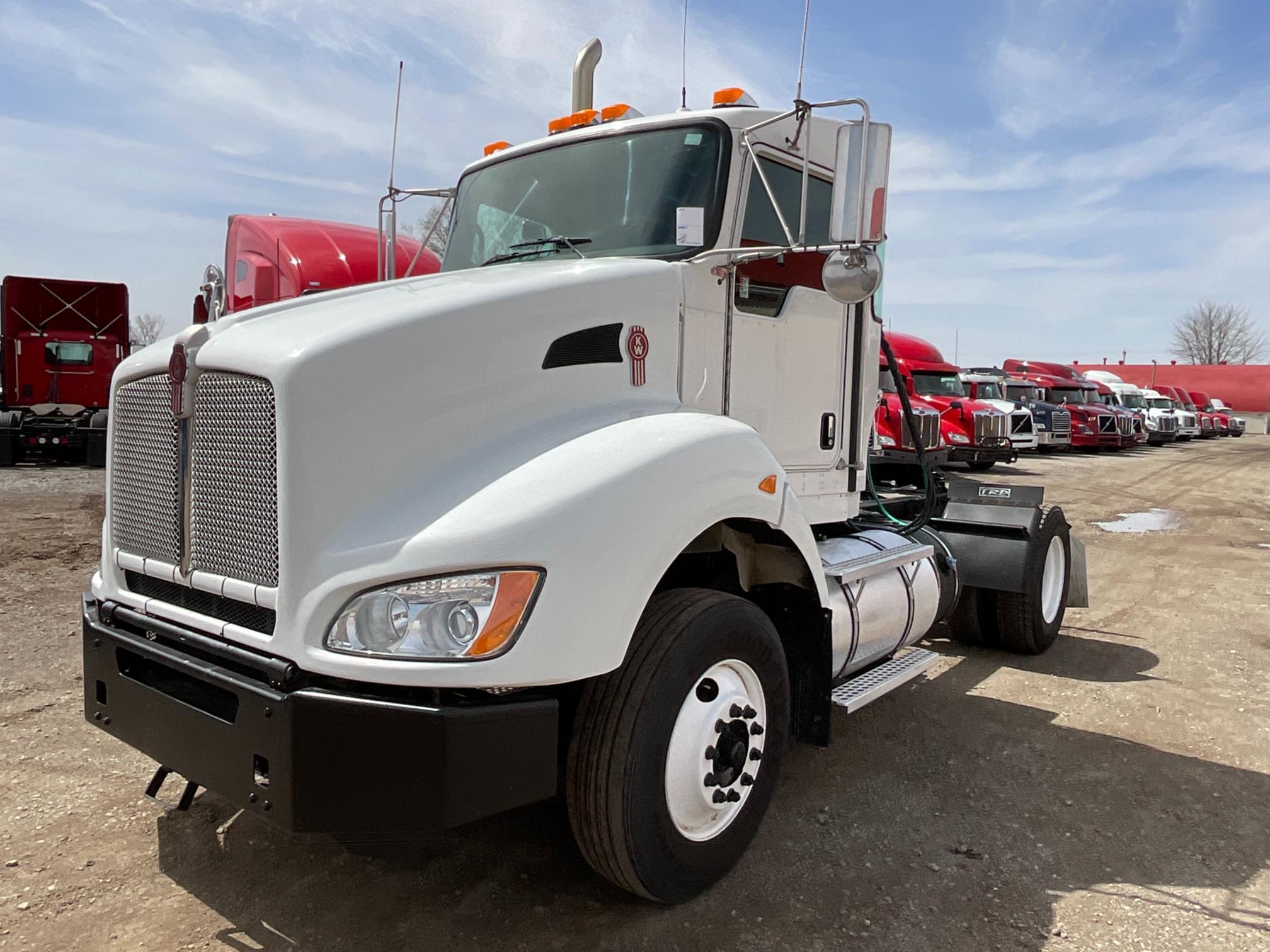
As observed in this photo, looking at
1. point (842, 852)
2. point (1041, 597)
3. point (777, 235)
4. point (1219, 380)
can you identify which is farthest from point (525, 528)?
point (1219, 380)

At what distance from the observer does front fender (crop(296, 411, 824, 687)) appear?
2.33 m

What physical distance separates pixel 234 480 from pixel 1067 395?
2903 cm

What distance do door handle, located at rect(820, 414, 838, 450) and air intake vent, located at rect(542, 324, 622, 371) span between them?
145 centimetres

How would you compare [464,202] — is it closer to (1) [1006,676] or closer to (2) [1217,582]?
(1) [1006,676]

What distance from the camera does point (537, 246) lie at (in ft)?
12.5

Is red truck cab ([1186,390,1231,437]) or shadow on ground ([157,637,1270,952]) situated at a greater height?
red truck cab ([1186,390,1231,437])

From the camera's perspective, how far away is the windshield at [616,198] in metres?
3.59

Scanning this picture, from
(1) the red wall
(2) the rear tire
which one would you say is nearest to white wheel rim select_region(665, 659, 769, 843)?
(2) the rear tire

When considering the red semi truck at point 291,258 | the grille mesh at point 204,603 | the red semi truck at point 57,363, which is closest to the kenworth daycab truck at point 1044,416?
the red semi truck at point 291,258

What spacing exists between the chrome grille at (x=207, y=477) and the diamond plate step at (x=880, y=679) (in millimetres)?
2150

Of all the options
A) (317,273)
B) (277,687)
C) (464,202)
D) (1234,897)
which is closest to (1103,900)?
(1234,897)

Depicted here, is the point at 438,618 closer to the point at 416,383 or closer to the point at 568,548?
the point at 568,548

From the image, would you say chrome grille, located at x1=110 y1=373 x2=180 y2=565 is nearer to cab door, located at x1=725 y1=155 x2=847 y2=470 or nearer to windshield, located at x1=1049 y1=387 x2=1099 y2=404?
cab door, located at x1=725 y1=155 x2=847 y2=470

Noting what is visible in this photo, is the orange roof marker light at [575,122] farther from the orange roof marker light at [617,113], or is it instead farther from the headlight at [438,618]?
the headlight at [438,618]
